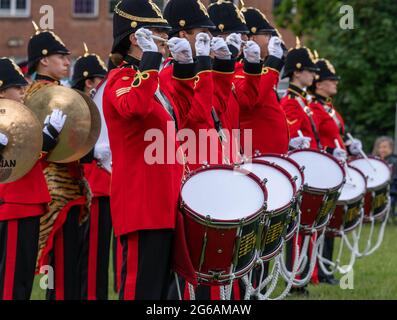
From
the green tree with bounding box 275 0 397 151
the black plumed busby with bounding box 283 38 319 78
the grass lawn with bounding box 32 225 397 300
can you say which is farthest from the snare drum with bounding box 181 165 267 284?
the green tree with bounding box 275 0 397 151

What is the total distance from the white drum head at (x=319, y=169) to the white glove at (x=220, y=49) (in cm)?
171

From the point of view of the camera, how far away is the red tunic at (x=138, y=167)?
19.2ft

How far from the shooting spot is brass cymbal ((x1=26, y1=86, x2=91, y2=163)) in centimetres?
728

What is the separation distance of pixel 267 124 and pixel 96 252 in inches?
60.4

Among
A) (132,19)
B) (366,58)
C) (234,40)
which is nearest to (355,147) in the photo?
(234,40)

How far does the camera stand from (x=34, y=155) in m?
6.81

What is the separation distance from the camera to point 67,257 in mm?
8031

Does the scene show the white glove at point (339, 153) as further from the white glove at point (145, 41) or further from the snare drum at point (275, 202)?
the white glove at point (145, 41)

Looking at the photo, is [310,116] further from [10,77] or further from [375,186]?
[10,77]

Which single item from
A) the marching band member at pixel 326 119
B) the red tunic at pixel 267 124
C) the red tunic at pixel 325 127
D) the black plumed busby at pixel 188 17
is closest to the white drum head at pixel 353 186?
the marching band member at pixel 326 119

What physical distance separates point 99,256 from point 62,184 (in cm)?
112

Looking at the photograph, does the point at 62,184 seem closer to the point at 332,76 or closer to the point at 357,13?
the point at 332,76

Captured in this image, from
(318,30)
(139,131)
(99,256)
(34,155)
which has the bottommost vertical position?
(318,30)
